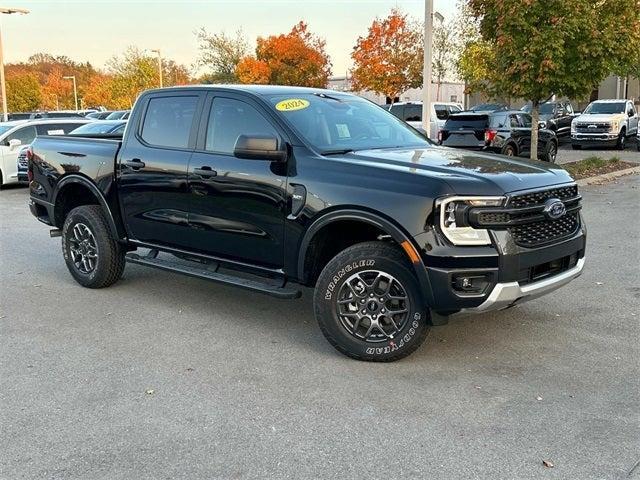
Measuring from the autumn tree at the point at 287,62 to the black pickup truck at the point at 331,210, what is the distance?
43.4 meters

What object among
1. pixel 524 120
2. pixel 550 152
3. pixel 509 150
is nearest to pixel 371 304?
pixel 509 150

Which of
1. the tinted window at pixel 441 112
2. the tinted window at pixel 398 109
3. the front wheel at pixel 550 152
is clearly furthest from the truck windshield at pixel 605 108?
the tinted window at pixel 398 109

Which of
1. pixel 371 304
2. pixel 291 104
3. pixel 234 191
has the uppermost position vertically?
pixel 291 104

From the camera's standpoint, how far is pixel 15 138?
15.4m

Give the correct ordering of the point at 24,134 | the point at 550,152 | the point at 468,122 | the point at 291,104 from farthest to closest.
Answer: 1. the point at 550,152
2. the point at 468,122
3. the point at 24,134
4. the point at 291,104

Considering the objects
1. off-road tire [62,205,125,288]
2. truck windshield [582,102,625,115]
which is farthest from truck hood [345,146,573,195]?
truck windshield [582,102,625,115]

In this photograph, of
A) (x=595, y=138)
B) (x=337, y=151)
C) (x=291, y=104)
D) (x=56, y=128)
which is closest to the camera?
(x=337, y=151)

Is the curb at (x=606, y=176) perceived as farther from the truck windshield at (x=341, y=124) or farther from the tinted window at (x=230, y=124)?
the tinted window at (x=230, y=124)

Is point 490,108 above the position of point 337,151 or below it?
above

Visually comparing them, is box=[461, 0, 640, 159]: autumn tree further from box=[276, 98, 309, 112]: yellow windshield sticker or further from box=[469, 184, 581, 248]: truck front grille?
box=[469, 184, 581, 248]: truck front grille

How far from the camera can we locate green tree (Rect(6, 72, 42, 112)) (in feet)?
193

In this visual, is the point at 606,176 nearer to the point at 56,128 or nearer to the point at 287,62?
the point at 56,128

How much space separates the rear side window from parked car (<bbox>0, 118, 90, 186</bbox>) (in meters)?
9.32

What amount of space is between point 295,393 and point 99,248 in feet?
10.3
